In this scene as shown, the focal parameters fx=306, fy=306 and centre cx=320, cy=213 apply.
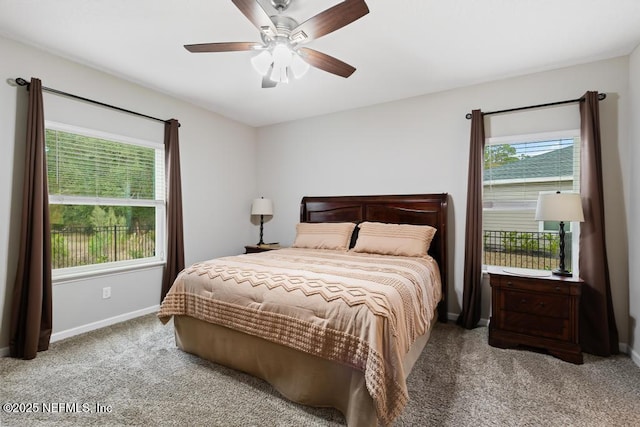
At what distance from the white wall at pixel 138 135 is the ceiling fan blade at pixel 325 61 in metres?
2.24

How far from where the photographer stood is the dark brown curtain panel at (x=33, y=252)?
2.44 m

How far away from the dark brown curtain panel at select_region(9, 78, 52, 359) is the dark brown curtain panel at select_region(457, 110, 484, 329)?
12.7ft

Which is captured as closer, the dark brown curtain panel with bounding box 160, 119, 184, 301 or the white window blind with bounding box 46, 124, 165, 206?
the white window blind with bounding box 46, 124, 165, 206

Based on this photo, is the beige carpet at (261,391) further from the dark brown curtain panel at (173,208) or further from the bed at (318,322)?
the dark brown curtain panel at (173,208)

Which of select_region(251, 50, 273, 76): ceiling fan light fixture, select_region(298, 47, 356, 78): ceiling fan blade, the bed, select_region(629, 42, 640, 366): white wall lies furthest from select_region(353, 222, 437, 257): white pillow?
select_region(251, 50, 273, 76): ceiling fan light fixture

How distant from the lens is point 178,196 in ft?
12.0

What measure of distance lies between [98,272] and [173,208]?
3.20ft

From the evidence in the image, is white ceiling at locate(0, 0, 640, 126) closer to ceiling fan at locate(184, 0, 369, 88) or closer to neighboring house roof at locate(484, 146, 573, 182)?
ceiling fan at locate(184, 0, 369, 88)

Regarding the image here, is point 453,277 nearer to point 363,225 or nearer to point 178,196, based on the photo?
point 363,225

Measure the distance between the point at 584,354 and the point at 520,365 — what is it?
72 cm

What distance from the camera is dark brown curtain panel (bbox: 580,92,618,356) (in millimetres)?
2566

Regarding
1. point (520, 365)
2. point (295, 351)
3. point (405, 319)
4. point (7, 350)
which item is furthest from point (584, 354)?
point (7, 350)

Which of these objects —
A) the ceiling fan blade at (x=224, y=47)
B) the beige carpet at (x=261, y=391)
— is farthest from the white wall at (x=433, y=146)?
the ceiling fan blade at (x=224, y=47)

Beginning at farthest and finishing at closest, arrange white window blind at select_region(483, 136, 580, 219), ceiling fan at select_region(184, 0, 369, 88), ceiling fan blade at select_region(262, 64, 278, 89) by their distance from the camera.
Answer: white window blind at select_region(483, 136, 580, 219)
ceiling fan blade at select_region(262, 64, 278, 89)
ceiling fan at select_region(184, 0, 369, 88)
